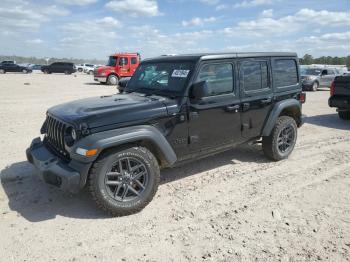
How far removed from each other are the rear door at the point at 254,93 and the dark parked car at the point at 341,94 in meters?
5.24

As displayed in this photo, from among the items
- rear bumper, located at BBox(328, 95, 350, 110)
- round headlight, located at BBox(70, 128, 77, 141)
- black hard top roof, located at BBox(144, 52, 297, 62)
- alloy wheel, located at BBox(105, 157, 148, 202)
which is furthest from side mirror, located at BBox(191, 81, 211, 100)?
rear bumper, located at BBox(328, 95, 350, 110)

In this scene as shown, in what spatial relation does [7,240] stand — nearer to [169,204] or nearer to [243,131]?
[169,204]

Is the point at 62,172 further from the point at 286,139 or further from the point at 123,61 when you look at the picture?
the point at 123,61

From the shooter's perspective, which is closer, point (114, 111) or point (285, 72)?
point (114, 111)

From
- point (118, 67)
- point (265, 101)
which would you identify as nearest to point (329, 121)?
point (265, 101)

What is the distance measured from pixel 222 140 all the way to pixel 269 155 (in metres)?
1.38

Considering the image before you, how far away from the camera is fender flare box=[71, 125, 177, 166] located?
3.72m

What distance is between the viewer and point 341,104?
9.84 m

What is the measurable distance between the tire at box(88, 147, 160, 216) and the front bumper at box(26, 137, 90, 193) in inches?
4.8

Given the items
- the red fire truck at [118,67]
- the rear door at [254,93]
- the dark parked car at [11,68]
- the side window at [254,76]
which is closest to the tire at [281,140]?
the rear door at [254,93]

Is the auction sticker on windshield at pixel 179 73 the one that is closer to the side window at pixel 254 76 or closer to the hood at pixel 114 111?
the hood at pixel 114 111

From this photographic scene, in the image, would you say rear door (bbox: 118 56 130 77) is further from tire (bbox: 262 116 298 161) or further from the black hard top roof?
tire (bbox: 262 116 298 161)

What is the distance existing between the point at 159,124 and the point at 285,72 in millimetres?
2922

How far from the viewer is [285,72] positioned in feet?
19.8
